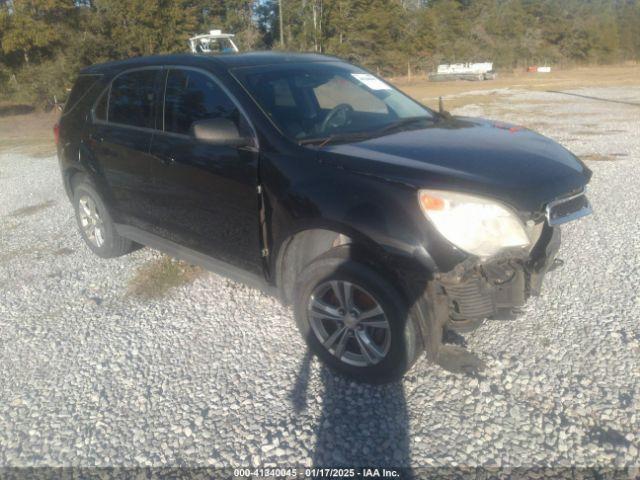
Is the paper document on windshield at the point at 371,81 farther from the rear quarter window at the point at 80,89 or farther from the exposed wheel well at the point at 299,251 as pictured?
the rear quarter window at the point at 80,89

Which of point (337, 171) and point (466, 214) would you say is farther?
point (337, 171)

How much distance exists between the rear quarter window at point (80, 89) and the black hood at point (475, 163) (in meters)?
2.94

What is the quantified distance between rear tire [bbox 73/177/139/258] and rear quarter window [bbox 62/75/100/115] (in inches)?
28.2

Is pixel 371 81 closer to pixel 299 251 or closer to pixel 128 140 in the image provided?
pixel 299 251

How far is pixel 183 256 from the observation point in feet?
13.8

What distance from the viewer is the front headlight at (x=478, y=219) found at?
269 cm

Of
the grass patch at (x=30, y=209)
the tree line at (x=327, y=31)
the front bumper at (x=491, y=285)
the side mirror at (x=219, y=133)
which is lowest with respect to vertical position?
the grass patch at (x=30, y=209)

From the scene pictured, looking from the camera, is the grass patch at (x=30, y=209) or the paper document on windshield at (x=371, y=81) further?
the grass patch at (x=30, y=209)

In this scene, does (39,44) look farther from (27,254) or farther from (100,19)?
(27,254)

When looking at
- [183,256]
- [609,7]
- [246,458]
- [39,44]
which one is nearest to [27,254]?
[183,256]

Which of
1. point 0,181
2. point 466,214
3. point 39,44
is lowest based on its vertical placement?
point 0,181

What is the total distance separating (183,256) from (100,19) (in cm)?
2593

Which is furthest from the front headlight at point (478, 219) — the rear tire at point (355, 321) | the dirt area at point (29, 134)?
the dirt area at point (29, 134)

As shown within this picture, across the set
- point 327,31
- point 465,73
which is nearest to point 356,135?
point 465,73
